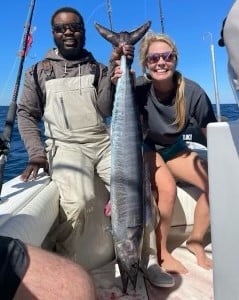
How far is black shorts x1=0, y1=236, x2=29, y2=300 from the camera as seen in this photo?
125 cm

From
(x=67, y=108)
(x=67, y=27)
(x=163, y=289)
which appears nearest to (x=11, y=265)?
(x=163, y=289)

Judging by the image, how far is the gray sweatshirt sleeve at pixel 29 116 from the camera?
299 centimetres

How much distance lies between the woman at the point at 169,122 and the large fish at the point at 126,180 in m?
0.32

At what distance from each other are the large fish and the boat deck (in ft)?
0.25

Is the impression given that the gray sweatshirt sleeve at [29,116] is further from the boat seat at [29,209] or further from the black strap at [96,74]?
the black strap at [96,74]

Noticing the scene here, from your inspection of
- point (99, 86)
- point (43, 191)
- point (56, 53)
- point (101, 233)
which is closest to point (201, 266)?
point (101, 233)

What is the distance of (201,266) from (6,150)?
1.46m

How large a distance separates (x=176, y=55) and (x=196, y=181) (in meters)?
0.90

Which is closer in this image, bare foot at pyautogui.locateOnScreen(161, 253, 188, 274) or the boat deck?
the boat deck

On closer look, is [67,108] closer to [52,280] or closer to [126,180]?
[126,180]

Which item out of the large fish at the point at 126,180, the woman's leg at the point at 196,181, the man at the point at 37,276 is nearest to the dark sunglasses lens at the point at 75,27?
the large fish at the point at 126,180

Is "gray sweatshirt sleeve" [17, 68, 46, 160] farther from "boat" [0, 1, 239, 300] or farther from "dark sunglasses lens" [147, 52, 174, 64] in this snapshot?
"dark sunglasses lens" [147, 52, 174, 64]

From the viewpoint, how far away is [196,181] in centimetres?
306

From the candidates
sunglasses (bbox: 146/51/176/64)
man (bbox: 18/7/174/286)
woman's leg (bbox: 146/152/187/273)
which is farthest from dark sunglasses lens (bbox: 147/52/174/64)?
woman's leg (bbox: 146/152/187/273)
